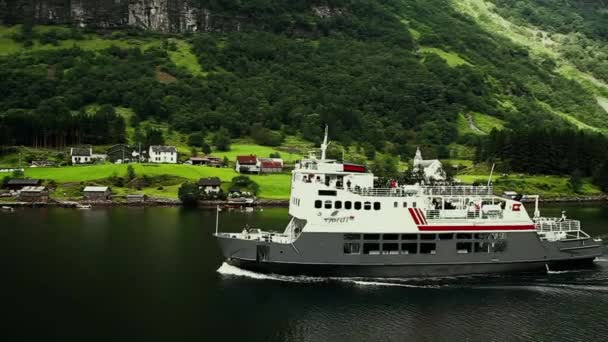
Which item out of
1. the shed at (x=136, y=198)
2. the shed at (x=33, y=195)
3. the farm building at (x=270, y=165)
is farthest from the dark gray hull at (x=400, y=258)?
the farm building at (x=270, y=165)

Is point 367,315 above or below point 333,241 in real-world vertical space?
below

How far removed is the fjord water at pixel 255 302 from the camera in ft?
130

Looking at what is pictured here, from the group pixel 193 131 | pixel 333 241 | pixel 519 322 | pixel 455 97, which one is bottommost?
pixel 519 322

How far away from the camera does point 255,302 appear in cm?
4447

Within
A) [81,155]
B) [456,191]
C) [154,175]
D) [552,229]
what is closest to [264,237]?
[456,191]

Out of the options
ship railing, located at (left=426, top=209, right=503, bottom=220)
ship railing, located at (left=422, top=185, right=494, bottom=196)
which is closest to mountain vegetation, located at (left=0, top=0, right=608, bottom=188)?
ship railing, located at (left=422, top=185, right=494, bottom=196)

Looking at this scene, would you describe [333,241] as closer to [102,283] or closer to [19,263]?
[102,283]

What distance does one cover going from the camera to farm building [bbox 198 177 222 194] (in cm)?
10629

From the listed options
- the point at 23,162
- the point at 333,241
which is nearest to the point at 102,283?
the point at 333,241

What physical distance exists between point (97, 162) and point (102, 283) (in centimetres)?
8006

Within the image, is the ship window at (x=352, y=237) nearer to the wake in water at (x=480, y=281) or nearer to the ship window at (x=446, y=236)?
the wake in water at (x=480, y=281)

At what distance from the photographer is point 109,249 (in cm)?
6094

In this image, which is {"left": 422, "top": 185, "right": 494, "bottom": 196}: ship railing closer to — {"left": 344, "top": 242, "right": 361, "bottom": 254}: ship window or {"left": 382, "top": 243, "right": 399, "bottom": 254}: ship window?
{"left": 382, "top": 243, "right": 399, "bottom": 254}: ship window

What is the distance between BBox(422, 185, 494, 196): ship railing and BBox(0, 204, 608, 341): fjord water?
617 centimetres
